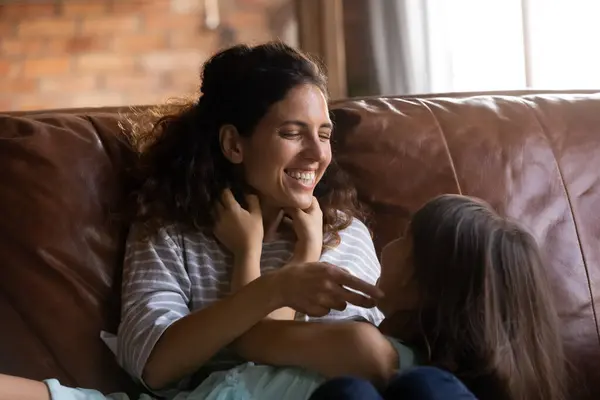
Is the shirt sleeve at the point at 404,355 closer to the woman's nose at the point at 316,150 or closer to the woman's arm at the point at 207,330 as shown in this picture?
the woman's arm at the point at 207,330

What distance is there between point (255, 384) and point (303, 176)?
0.38 m

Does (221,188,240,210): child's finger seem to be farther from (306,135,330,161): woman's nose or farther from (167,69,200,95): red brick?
(167,69,200,95): red brick

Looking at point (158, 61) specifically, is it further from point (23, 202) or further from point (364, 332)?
point (364, 332)

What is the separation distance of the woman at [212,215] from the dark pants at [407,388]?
22cm

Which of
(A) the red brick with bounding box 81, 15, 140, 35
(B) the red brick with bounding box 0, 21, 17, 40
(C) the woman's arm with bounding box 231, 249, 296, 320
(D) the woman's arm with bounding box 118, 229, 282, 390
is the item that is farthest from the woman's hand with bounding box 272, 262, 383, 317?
(B) the red brick with bounding box 0, 21, 17, 40

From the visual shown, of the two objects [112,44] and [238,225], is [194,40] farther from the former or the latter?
[238,225]

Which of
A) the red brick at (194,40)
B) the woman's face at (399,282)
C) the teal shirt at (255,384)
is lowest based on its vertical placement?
the teal shirt at (255,384)

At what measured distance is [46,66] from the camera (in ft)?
9.59

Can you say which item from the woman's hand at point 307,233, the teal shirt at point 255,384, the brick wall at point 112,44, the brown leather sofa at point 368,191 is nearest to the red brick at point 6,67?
the brick wall at point 112,44

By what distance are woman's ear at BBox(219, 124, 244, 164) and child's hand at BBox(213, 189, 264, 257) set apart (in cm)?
6

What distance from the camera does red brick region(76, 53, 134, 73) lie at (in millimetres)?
2938

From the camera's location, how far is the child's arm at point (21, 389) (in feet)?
3.56

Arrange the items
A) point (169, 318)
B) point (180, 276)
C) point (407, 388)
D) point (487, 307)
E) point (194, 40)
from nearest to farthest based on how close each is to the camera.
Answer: point (407, 388)
point (487, 307)
point (169, 318)
point (180, 276)
point (194, 40)

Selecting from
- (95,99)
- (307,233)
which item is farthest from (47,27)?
(307,233)
